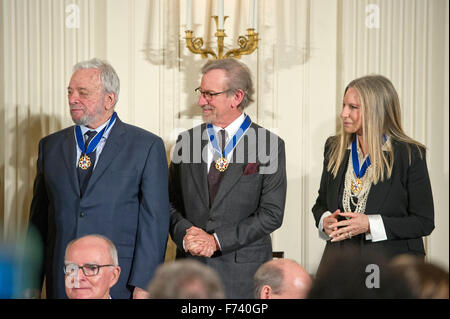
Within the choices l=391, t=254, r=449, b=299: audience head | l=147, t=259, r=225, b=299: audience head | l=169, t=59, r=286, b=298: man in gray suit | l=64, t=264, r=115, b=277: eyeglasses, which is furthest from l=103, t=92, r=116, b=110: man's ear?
l=391, t=254, r=449, b=299: audience head

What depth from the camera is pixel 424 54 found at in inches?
188

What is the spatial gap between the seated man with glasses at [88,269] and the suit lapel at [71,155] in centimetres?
64

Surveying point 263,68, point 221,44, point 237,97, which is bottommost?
point 237,97

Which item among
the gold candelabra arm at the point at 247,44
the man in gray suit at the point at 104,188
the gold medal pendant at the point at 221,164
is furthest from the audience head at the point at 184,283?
the gold candelabra arm at the point at 247,44

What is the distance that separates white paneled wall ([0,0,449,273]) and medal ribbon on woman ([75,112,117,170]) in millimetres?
1054

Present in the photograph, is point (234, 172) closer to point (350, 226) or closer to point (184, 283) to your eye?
point (350, 226)

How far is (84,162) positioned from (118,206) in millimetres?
297

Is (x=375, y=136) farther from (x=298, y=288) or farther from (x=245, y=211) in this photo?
(x=298, y=288)

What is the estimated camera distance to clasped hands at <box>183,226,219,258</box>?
339 cm

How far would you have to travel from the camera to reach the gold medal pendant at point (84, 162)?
3428 millimetres

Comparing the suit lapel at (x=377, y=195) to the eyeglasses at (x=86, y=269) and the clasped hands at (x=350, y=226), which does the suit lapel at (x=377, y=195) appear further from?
the eyeglasses at (x=86, y=269)

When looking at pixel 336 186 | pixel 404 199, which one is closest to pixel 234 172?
pixel 336 186

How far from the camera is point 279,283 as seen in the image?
2.38 metres

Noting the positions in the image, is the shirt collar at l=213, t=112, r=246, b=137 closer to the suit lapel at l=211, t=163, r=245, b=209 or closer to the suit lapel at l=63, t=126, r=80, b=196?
the suit lapel at l=211, t=163, r=245, b=209
